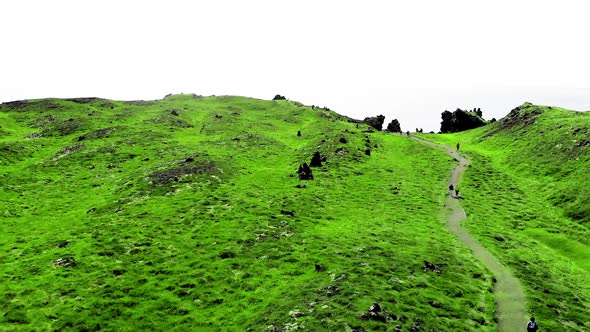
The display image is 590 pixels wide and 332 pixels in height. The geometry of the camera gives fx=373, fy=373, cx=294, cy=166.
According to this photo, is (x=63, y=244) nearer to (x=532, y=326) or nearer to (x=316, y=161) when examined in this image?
(x=532, y=326)

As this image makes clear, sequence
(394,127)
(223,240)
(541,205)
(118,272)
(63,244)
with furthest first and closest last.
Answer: (394,127), (541,205), (223,240), (63,244), (118,272)

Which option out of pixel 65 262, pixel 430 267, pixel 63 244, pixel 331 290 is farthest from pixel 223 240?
pixel 430 267

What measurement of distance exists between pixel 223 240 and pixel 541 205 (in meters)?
60.7

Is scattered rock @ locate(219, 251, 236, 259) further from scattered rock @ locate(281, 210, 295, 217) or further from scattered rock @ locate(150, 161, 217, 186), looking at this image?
scattered rock @ locate(150, 161, 217, 186)

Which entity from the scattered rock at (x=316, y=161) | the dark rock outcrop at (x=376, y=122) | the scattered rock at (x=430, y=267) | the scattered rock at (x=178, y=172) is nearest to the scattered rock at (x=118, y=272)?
the scattered rock at (x=178, y=172)

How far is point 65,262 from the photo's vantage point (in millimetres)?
41625

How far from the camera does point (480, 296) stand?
37281mm

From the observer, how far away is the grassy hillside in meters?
33.6

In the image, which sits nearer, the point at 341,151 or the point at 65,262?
A: the point at 65,262

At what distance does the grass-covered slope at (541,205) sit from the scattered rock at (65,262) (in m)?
47.7

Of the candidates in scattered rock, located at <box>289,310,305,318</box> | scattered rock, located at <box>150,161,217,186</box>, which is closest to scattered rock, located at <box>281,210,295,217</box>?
scattered rock, located at <box>150,161,217,186</box>

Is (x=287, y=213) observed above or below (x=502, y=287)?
above

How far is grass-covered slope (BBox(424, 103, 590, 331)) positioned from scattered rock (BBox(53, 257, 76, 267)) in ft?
157

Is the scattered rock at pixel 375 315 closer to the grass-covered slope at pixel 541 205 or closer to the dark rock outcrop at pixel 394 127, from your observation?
the grass-covered slope at pixel 541 205
